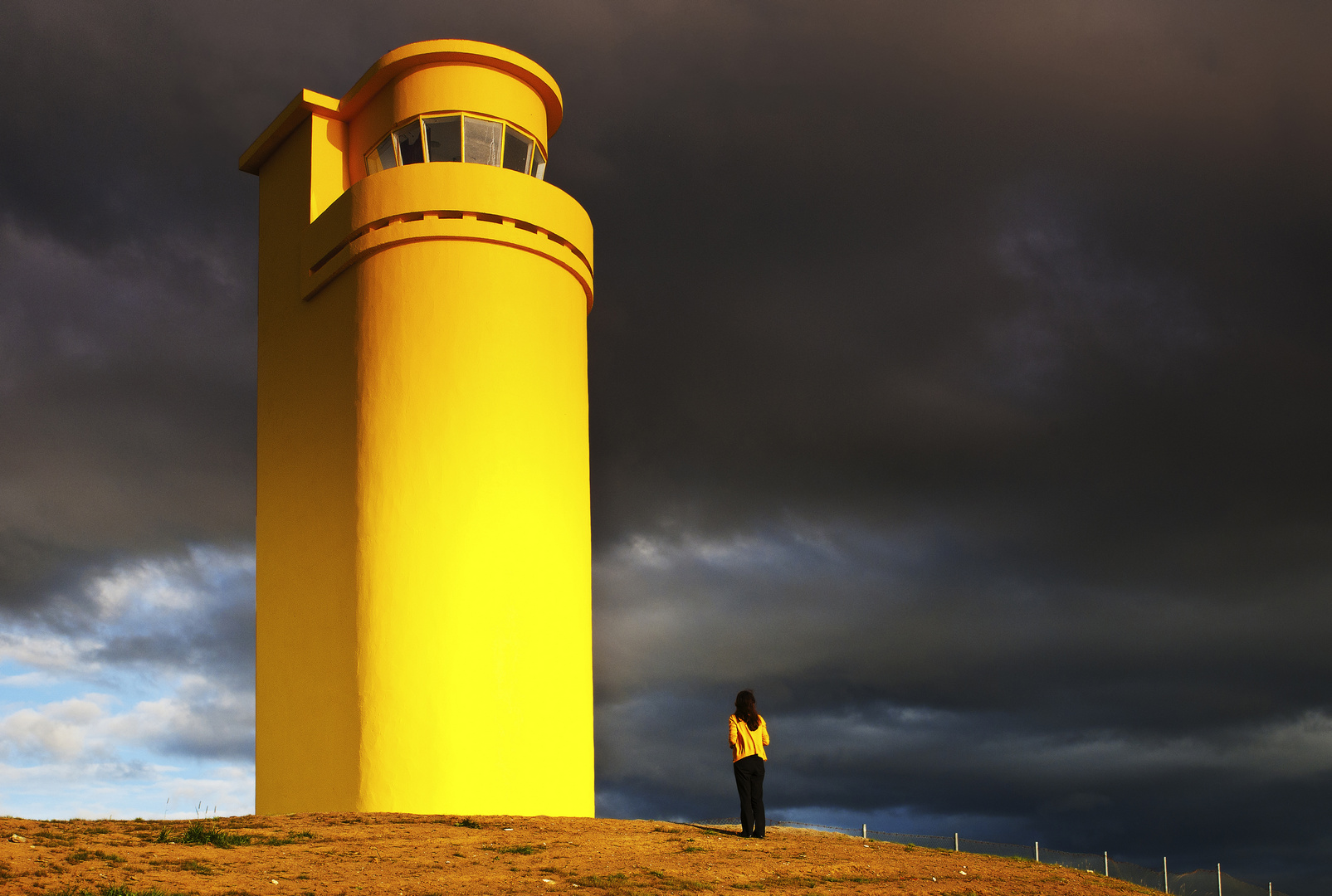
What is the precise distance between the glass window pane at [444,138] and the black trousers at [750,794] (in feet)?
Answer: 41.9

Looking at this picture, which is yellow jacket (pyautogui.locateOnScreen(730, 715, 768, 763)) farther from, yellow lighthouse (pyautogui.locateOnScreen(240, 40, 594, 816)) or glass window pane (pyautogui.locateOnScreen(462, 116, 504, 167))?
glass window pane (pyautogui.locateOnScreen(462, 116, 504, 167))

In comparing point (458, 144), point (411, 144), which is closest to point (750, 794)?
point (458, 144)

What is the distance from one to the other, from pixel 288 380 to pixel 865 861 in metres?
14.5

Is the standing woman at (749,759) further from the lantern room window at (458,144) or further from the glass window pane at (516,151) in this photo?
the glass window pane at (516,151)

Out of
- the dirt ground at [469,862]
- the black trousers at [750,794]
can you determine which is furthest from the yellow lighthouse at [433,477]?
the black trousers at [750,794]

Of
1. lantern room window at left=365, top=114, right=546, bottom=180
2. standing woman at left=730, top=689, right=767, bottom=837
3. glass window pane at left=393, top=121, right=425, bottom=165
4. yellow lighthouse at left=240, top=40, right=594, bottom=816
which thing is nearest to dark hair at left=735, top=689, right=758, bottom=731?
standing woman at left=730, top=689, right=767, bottom=837

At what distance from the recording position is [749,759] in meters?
15.9

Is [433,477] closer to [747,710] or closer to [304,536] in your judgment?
[304,536]

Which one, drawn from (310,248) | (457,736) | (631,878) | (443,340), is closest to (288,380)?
(310,248)

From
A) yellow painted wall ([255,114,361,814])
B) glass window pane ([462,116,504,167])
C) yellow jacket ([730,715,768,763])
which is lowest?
yellow jacket ([730,715,768,763])

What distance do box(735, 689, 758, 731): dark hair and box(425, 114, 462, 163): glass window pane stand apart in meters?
12.0

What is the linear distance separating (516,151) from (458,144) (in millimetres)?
1288

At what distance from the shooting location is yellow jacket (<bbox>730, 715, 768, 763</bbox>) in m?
15.9

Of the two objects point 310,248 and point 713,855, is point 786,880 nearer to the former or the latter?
point 713,855
